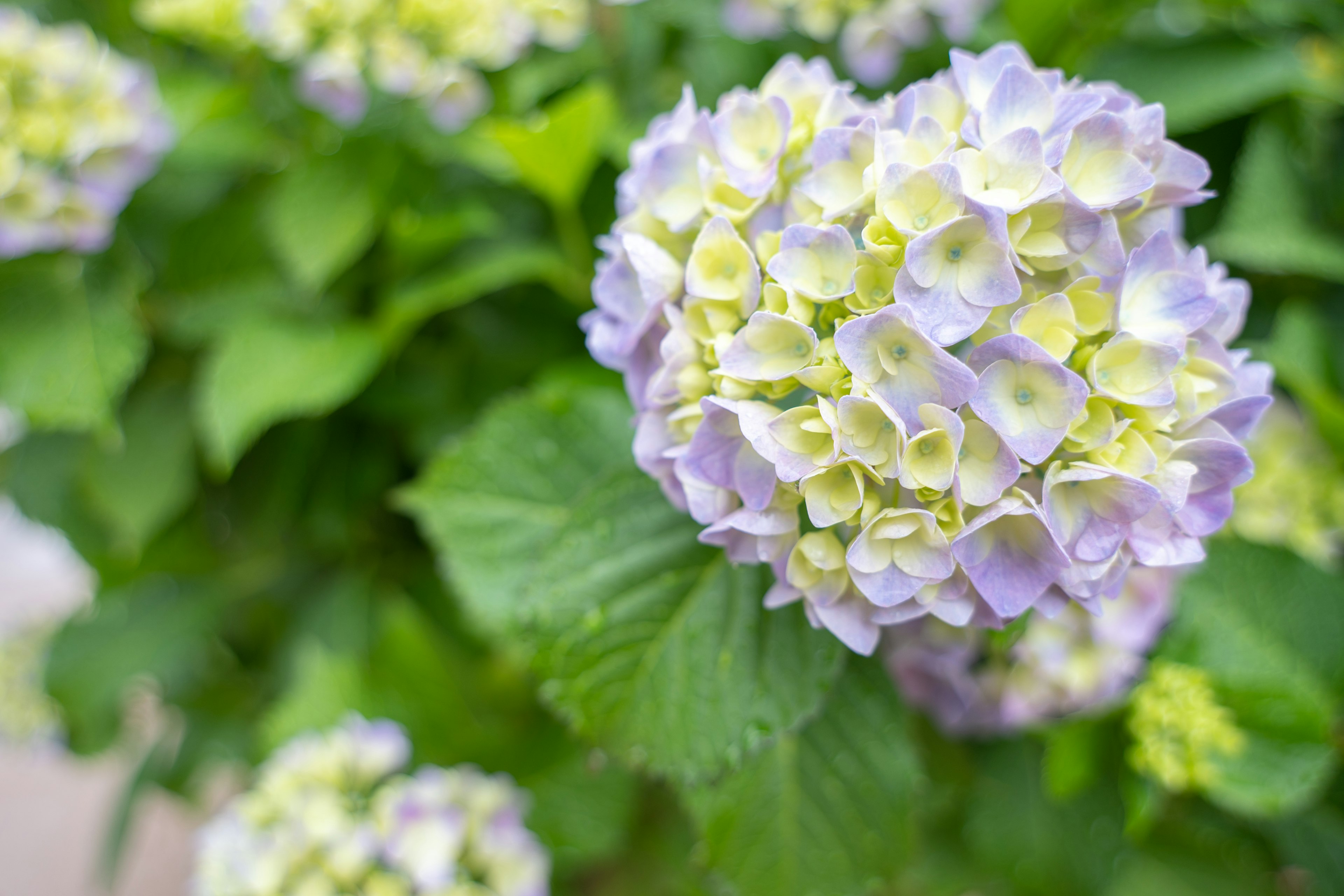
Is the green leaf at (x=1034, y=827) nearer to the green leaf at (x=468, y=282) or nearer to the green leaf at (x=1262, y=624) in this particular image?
the green leaf at (x=1262, y=624)

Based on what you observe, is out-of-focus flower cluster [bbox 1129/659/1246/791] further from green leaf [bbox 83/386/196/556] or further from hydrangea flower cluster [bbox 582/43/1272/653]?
green leaf [bbox 83/386/196/556]

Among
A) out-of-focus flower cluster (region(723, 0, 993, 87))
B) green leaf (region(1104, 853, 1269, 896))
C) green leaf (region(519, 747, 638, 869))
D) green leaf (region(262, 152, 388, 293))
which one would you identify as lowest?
green leaf (region(1104, 853, 1269, 896))

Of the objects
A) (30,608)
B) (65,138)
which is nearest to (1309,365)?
(65,138)

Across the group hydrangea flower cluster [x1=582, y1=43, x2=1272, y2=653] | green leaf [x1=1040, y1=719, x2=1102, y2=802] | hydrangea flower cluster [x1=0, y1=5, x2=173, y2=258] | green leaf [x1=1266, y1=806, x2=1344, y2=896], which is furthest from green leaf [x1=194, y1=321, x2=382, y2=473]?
green leaf [x1=1266, y1=806, x2=1344, y2=896]

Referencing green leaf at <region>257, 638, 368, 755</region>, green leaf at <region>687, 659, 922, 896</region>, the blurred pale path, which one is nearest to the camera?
green leaf at <region>687, 659, 922, 896</region>

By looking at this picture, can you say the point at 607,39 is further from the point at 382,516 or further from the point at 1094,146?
the point at 1094,146

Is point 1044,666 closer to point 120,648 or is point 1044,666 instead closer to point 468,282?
point 468,282

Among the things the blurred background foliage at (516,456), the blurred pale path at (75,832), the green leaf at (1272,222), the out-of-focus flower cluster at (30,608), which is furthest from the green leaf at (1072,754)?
the blurred pale path at (75,832)
